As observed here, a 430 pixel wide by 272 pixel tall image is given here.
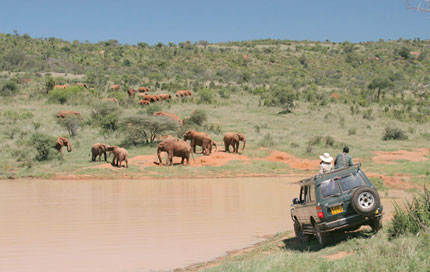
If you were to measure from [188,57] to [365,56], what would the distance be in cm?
2861

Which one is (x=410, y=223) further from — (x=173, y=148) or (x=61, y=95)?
(x=61, y=95)

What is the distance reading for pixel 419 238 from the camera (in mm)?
7871

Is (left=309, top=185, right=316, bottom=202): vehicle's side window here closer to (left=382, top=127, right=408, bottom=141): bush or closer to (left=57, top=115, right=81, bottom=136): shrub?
(left=57, top=115, right=81, bottom=136): shrub

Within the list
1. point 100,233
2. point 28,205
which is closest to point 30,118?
point 28,205

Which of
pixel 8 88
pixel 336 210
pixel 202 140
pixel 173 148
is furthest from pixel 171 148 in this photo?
pixel 8 88

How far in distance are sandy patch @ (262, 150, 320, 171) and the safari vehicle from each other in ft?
44.3

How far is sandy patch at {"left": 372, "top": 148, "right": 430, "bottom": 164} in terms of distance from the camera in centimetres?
2416

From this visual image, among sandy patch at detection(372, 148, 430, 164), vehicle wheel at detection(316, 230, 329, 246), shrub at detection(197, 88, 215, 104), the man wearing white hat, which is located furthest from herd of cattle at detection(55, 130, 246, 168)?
shrub at detection(197, 88, 215, 104)

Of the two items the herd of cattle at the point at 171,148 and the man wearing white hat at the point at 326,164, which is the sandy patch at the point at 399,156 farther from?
the man wearing white hat at the point at 326,164

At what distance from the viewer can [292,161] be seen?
24062mm

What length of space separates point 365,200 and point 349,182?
515mm

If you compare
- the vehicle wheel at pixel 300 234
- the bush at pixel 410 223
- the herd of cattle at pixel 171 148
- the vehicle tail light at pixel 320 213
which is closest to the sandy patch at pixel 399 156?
the herd of cattle at pixel 171 148

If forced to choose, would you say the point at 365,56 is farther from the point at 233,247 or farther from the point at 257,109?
the point at 233,247

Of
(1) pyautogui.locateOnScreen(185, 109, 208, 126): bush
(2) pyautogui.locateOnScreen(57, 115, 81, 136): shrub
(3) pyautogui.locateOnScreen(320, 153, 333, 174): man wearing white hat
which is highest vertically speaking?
(1) pyautogui.locateOnScreen(185, 109, 208, 126): bush
